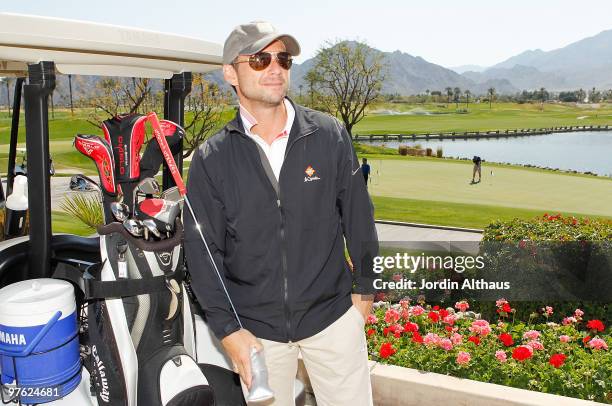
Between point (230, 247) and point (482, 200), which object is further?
point (482, 200)

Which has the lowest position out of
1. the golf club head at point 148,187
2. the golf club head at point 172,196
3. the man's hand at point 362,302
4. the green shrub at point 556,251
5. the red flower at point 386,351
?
the red flower at point 386,351

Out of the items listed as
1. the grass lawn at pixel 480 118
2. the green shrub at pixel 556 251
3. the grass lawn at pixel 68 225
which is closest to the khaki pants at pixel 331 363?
the green shrub at pixel 556 251

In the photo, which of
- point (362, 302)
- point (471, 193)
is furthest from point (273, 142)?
point (471, 193)

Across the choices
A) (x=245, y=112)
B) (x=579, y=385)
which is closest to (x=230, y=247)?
(x=245, y=112)

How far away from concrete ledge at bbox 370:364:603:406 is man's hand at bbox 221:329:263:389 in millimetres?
1757

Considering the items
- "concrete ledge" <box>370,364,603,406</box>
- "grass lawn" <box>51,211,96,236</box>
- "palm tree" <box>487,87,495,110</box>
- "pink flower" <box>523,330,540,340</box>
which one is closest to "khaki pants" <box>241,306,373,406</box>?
"concrete ledge" <box>370,364,603,406</box>

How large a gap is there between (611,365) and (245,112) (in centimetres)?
292

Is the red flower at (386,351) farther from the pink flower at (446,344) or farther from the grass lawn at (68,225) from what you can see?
the grass lawn at (68,225)

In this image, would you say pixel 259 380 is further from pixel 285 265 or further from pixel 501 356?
pixel 501 356

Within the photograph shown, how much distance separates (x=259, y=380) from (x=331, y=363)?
36 centimetres

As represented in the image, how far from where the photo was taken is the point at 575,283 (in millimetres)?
5469

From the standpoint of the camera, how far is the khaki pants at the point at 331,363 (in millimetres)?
2314

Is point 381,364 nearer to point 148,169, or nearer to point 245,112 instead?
point 148,169

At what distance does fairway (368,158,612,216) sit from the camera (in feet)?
92.4
